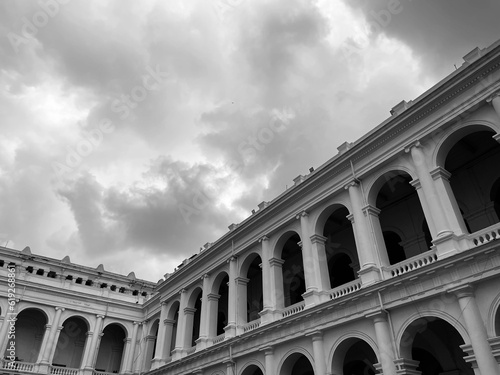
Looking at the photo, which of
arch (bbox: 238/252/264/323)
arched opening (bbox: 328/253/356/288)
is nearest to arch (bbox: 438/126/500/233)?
arched opening (bbox: 328/253/356/288)

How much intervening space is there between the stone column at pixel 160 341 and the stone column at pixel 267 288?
10.8 m

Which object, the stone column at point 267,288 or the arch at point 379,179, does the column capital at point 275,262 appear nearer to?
the stone column at point 267,288

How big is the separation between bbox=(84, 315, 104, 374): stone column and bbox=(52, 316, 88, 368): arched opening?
5.17ft

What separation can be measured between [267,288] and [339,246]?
171 inches

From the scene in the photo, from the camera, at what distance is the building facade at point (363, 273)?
12.5 m

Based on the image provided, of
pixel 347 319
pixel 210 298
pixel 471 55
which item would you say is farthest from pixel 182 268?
pixel 471 55

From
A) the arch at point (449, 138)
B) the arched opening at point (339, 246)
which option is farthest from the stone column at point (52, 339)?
the arch at point (449, 138)

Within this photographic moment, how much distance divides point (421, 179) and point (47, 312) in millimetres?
25098

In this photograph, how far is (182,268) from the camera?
2650 cm

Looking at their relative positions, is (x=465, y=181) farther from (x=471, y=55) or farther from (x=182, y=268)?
(x=182, y=268)

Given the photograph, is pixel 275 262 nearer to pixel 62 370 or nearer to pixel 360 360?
pixel 360 360

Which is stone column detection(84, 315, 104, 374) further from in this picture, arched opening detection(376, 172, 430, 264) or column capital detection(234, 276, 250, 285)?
arched opening detection(376, 172, 430, 264)

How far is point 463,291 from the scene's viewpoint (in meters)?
11.6

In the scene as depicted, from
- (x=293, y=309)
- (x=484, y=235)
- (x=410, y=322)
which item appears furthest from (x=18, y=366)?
(x=484, y=235)
